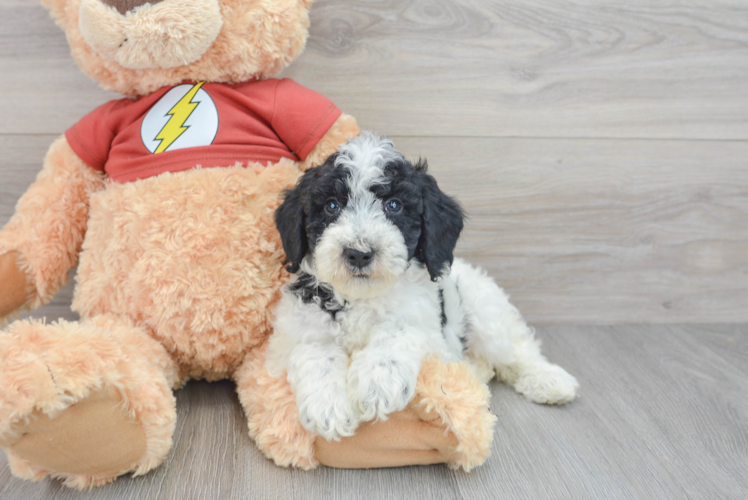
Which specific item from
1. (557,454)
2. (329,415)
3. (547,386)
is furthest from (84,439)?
(547,386)

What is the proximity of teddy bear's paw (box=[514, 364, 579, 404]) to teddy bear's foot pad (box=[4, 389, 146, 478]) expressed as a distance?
43.5 inches

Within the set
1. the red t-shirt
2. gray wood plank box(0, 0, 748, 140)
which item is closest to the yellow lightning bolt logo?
the red t-shirt

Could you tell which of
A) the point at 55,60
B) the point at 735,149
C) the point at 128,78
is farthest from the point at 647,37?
the point at 55,60

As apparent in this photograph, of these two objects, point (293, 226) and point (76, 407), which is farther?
point (293, 226)

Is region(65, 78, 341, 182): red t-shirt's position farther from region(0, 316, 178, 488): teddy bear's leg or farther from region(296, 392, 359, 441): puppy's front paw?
region(296, 392, 359, 441): puppy's front paw

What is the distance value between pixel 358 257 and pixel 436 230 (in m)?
0.25

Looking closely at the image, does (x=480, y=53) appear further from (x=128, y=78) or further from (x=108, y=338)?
(x=108, y=338)

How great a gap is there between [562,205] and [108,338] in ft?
5.43

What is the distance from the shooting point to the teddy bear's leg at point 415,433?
120cm

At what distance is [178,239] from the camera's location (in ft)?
4.45

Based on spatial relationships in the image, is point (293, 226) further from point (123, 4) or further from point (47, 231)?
point (47, 231)

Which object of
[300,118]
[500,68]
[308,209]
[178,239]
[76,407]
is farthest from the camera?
[500,68]

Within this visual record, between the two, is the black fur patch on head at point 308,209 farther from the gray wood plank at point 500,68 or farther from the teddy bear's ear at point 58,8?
the teddy bear's ear at point 58,8

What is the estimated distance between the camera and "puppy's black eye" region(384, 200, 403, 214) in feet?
4.13
